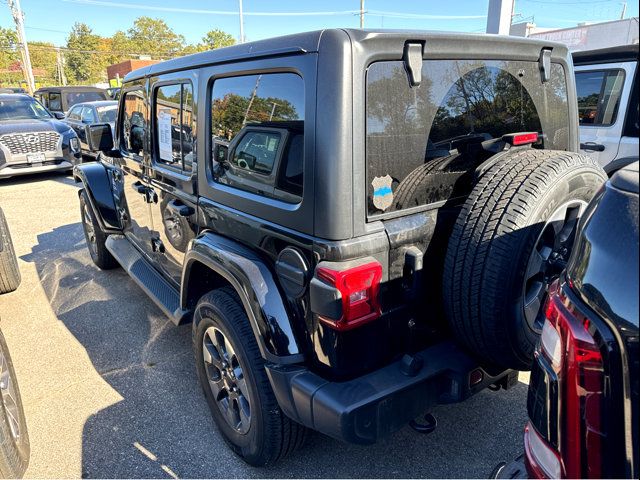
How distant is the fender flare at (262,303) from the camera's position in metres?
1.92

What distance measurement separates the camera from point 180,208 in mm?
2746

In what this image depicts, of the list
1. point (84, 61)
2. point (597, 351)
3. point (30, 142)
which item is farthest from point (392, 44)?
point (84, 61)

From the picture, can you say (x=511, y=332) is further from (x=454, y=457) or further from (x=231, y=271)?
(x=231, y=271)

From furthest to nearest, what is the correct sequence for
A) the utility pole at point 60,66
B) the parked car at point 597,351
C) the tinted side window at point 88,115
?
the utility pole at point 60,66 < the tinted side window at point 88,115 < the parked car at point 597,351

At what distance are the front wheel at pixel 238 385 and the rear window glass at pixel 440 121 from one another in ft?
2.93

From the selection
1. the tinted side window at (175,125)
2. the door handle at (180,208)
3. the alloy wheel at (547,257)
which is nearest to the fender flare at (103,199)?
the tinted side window at (175,125)

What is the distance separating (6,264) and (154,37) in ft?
273

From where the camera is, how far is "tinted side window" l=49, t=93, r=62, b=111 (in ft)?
52.2

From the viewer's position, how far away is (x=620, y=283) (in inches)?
36.7

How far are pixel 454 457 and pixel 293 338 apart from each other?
1.16m

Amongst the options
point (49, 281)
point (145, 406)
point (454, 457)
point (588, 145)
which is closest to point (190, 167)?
point (145, 406)

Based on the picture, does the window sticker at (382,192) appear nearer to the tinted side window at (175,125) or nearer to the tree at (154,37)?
the tinted side window at (175,125)

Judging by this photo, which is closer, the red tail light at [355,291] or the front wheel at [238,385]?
the red tail light at [355,291]

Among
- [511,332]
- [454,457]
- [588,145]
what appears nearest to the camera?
[511,332]
